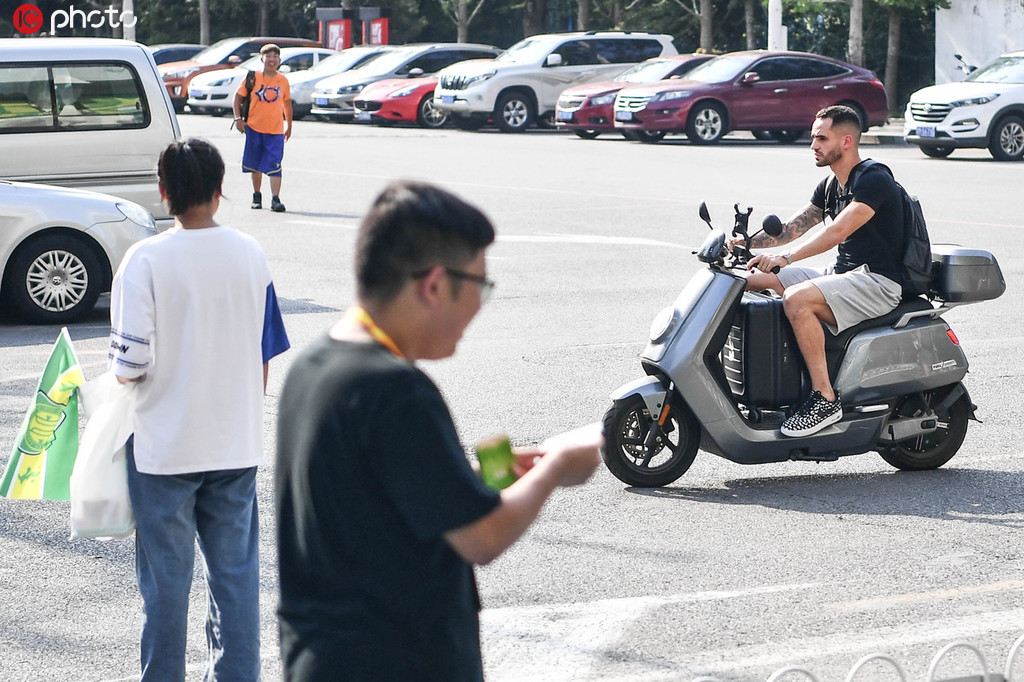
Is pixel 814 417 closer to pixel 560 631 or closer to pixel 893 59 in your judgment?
pixel 560 631

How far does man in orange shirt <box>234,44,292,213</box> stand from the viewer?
53.0 ft

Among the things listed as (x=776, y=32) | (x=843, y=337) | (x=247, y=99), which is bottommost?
(x=843, y=337)

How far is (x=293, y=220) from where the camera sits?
50.9ft

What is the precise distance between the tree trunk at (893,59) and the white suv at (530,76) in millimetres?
6347

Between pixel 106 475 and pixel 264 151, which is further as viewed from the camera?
pixel 264 151

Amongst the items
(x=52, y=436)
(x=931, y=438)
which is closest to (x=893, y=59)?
(x=931, y=438)

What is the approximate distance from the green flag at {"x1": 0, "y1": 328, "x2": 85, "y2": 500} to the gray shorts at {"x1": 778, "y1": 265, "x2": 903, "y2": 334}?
3309 mm

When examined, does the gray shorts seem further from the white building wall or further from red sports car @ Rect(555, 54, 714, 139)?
the white building wall

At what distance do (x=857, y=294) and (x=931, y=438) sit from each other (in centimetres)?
80

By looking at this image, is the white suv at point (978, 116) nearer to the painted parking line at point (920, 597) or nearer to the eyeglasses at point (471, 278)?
the painted parking line at point (920, 597)

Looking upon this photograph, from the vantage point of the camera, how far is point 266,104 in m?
16.2

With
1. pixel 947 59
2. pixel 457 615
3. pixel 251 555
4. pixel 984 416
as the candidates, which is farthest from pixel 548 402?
pixel 947 59

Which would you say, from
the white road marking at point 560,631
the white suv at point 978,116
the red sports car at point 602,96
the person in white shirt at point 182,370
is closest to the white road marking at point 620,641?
the white road marking at point 560,631

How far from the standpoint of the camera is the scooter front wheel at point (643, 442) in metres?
6.18
